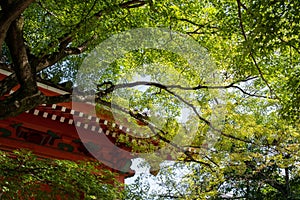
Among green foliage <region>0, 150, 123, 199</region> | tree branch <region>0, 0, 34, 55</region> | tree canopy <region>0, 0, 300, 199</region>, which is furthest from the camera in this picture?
tree canopy <region>0, 0, 300, 199</region>

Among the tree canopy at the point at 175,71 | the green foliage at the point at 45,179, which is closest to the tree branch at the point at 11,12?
the tree canopy at the point at 175,71

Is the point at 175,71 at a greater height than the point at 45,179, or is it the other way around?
the point at 175,71

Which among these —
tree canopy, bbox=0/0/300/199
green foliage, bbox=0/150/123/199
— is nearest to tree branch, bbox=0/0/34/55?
tree canopy, bbox=0/0/300/199

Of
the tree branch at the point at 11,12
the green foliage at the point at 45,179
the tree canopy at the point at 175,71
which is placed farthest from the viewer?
the tree canopy at the point at 175,71

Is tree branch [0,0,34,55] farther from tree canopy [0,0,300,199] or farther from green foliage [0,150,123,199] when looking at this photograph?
green foliage [0,150,123,199]

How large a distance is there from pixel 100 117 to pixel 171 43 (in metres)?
1.84

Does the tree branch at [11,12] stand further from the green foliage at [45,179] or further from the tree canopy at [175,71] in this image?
the green foliage at [45,179]

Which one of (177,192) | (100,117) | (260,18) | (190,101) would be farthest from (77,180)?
(177,192)

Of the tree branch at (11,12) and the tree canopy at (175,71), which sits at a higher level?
the tree canopy at (175,71)

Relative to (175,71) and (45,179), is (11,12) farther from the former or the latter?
(175,71)

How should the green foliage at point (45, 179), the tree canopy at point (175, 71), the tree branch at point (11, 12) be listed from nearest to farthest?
the tree branch at point (11, 12) < the green foliage at point (45, 179) < the tree canopy at point (175, 71)

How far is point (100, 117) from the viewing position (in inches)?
222

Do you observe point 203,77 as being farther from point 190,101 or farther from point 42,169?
point 42,169

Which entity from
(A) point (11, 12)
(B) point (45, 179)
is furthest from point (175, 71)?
(A) point (11, 12)
